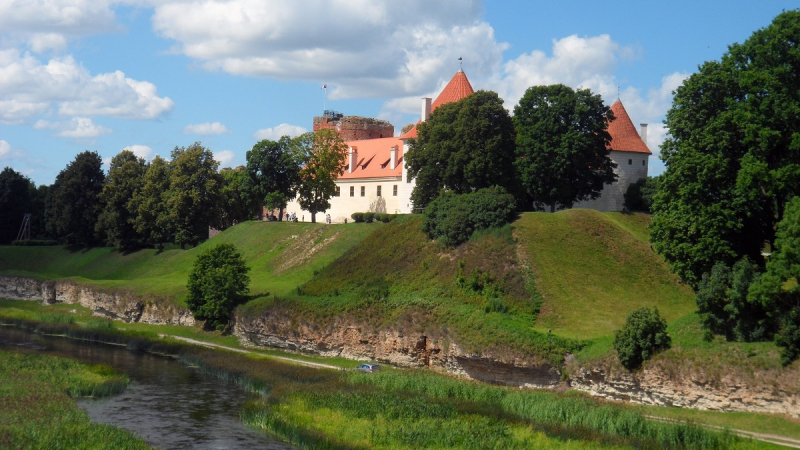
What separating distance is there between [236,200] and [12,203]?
3754 centimetres

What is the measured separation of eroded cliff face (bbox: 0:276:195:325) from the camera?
6384cm

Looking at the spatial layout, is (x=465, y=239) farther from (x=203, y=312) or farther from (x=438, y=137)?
(x=203, y=312)

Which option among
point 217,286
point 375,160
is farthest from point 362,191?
point 217,286

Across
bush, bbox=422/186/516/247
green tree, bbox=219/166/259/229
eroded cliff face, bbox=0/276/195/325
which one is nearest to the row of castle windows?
green tree, bbox=219/166/259/229

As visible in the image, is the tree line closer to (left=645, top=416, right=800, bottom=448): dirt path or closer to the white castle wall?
the white castle wall

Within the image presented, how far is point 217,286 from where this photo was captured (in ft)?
191

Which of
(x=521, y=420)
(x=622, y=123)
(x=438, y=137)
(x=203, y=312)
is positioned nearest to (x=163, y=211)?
(x=203, y=312)

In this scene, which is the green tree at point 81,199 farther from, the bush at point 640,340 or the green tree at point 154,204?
the bush at point 640,340

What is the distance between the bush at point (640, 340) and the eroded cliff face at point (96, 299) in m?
35.0

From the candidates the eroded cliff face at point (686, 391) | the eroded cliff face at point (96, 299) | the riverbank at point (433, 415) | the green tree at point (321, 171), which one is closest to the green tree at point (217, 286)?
the eroded cliff face at point (96, 299)

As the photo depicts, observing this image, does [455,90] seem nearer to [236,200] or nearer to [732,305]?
[236,200]

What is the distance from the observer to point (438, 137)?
6188 cm

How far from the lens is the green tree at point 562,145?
204ft

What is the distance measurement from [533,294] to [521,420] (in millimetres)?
17603
